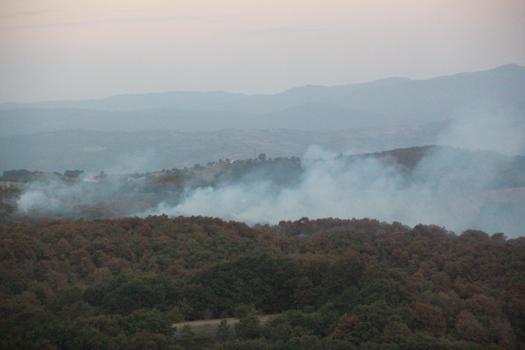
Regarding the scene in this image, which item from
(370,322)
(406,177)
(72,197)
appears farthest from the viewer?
(406,177)

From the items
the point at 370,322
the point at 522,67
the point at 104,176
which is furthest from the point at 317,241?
the point at 522,67

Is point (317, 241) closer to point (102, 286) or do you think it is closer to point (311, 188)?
point (102, 286)

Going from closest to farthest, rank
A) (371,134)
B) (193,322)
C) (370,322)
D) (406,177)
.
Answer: (370,322) < (193,322) < (406,177) < (371,134)

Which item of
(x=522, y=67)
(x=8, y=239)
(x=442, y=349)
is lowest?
(x=442, y=349)

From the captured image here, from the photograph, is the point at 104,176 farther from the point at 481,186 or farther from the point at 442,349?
the point at 442,349

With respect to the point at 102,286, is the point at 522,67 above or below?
above

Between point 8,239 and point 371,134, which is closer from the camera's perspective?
point 8,239

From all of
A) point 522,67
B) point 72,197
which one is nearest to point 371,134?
point 522,67
